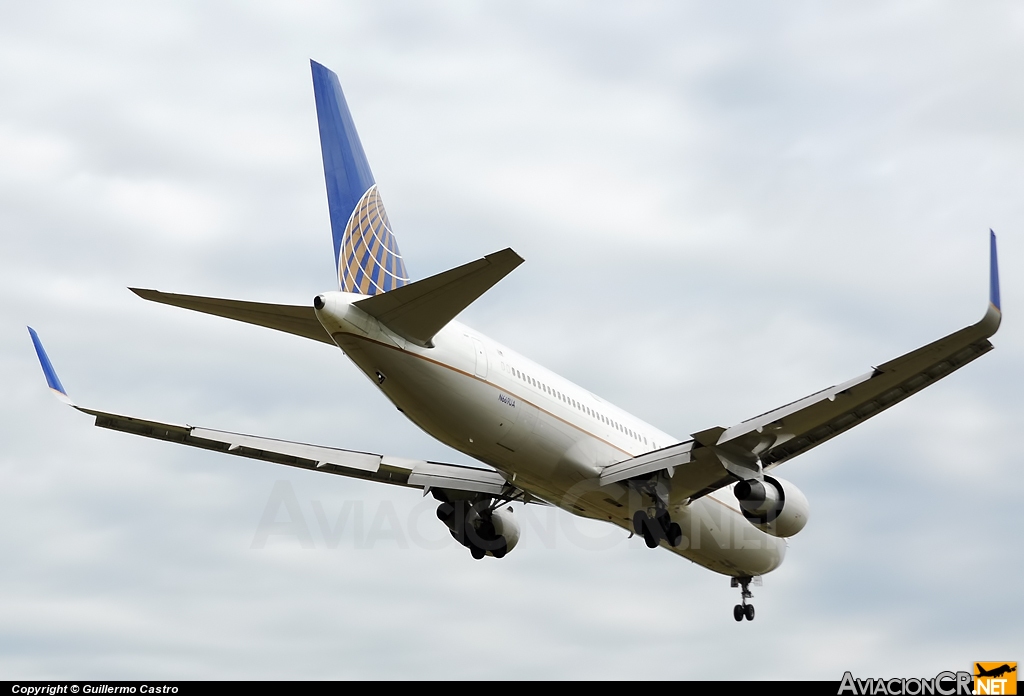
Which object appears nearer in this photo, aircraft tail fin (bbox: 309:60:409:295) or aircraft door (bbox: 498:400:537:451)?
aircraft door (bbox: 498:400:537:451)

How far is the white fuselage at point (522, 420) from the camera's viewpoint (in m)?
21.3

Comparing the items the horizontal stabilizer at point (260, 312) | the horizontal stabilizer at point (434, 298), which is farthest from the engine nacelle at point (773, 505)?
the horizontal stabilizer at point (260, 312)

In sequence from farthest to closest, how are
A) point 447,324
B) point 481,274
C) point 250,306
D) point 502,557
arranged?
point 502,557, point 447,324, point 250,306, point 481,274

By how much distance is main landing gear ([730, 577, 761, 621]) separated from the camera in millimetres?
29984

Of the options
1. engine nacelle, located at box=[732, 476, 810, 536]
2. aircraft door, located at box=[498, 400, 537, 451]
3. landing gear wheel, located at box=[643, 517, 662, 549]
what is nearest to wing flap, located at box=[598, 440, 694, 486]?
landing gear wheel, located at box=[643, 517, 662, 549]

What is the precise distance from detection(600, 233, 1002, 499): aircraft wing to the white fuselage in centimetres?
94

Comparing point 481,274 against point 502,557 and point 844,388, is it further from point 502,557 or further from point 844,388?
point 502,557

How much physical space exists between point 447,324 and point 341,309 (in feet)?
6.66

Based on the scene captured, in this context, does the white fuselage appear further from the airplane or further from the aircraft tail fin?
the aircraft tail fin

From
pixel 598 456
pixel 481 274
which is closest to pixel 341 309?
pixel 481 274

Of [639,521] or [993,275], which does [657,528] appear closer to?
[639,521]

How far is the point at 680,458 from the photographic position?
24.1m

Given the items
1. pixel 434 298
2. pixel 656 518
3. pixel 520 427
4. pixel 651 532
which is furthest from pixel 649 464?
pixel 434 298

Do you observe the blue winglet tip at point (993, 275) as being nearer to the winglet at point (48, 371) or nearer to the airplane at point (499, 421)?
A: the airplane at point (499, 421)
